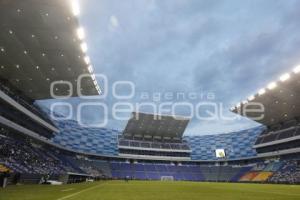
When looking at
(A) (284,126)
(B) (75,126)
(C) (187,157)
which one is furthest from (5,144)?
(C) (187,157)

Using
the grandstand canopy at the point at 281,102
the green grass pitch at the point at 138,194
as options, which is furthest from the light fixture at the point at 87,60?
the grandstand canopy at the point at 281,102

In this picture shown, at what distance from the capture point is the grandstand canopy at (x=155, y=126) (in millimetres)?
99562

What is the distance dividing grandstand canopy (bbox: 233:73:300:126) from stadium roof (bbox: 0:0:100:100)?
1409 inches

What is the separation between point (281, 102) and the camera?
217 ft

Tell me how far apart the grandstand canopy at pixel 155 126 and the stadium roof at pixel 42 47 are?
50639 millimetres

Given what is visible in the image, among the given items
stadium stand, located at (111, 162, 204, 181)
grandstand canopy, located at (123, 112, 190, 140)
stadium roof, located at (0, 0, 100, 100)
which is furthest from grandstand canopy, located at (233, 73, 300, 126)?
stadium stand, located at (111, 162, 204, 181)

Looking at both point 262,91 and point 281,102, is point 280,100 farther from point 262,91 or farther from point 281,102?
point 262,91

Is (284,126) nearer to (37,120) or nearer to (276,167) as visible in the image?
(276,167)

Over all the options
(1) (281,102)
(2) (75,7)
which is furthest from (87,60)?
(1) (281,102)

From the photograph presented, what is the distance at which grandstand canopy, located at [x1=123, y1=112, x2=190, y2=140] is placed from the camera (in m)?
99.6

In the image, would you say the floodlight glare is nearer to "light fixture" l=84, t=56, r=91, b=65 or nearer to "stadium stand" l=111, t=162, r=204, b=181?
"light fixture" l=84, t=56, r=91, b=65

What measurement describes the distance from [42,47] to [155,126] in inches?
2920

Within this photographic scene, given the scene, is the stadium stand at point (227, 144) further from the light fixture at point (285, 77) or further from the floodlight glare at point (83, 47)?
the floodlight glare at point (83, 47)

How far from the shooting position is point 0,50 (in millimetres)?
35594
